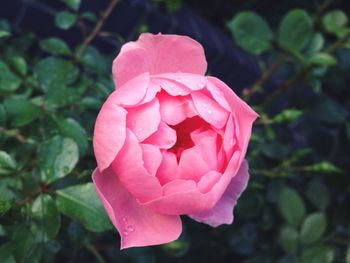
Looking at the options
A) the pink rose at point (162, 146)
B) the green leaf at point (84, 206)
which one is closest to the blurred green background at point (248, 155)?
the green leaf at point (84, 206)

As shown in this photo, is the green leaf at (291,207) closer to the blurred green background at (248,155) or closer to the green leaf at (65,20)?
the blurred green background at (248,155)

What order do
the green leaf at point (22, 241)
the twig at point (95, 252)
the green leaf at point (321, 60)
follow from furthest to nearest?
the green leaf at point (321, 60)
the twig at point (95, 252)
the green leaf at point (22, 241)

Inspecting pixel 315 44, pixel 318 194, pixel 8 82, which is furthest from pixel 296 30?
pixel 8 82

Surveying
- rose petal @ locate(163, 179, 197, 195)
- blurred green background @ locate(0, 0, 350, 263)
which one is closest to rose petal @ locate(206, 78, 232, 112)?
rose petal @ locate(163, 179, 197, 195)

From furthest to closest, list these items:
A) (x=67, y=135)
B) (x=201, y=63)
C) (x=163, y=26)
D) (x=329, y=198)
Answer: (x=163, y=26)
(x=329, y=198)
(x=67, y=135)
(x=201, y=63)

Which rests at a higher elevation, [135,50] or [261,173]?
[135,50]

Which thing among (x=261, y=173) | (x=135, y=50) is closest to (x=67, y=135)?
(x=135, y=50)

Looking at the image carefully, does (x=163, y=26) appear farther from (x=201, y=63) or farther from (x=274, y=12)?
(x=201, y=63)
